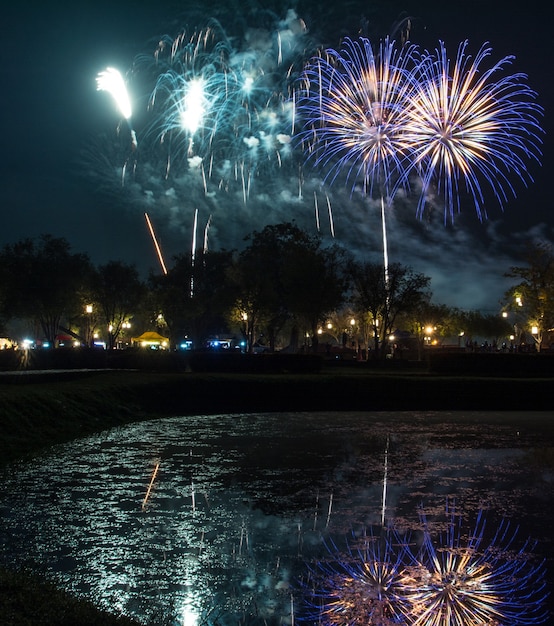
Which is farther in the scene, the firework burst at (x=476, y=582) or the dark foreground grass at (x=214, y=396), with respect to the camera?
the dark foreground grass at (x=214, y=396)

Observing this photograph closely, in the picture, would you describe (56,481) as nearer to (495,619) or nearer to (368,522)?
(368,522)

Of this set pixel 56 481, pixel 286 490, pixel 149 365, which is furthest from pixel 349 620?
pixel 149 365

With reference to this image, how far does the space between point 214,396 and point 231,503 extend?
17009 millimetres

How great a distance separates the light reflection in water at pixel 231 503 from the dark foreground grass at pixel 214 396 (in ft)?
7.49

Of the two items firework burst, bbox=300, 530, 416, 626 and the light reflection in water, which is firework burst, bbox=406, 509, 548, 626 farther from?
the light reflection in water

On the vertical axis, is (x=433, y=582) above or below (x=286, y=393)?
below

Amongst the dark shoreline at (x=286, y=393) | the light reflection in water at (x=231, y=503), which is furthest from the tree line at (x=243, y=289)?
the light reflection in water at (x=231, y=503)

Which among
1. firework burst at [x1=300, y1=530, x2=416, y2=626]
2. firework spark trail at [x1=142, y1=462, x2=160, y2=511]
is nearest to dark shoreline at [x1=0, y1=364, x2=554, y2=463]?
firework spark trail at [x1=142, y1=462, x2=160, y2=511]

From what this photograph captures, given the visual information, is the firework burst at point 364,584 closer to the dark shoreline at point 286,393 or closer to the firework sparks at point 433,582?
the firework sparks at point 433,582

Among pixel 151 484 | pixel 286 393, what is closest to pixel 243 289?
pixel 286 393

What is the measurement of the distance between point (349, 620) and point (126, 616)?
174 centimetres

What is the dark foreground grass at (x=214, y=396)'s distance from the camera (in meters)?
19.4

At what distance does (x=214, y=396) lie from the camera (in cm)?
2742

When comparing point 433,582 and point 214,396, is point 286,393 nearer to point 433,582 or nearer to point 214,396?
point 214,396
